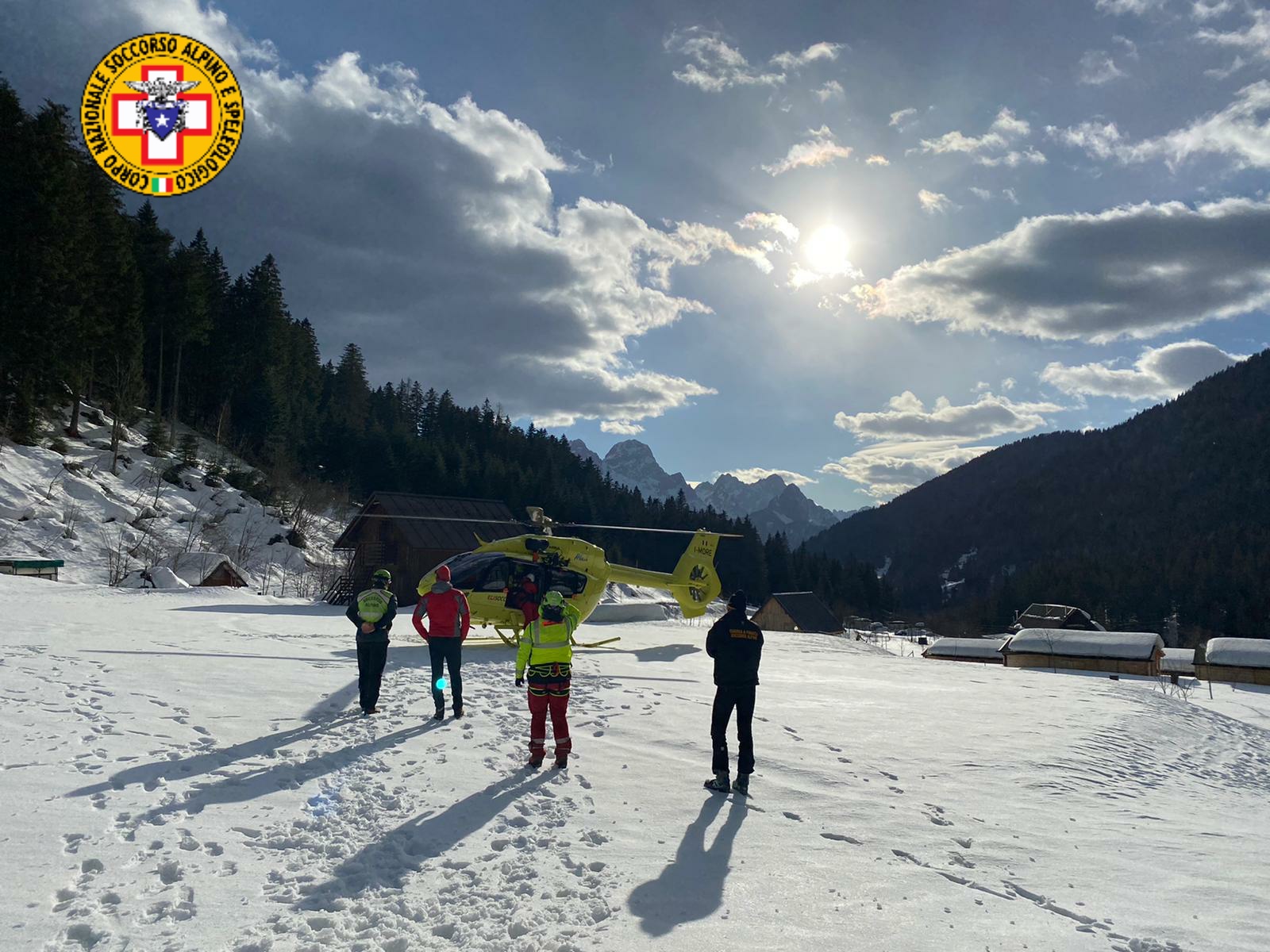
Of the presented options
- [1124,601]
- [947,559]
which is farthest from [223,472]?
[947,559]

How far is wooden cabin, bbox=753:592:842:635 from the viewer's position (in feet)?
195

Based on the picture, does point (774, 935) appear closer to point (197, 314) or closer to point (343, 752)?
point (343, 752)

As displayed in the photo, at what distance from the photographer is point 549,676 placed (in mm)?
8164

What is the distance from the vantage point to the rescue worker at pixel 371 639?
9.60 metres

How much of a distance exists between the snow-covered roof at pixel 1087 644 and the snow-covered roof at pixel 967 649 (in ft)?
25.8

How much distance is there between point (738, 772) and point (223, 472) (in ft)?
153

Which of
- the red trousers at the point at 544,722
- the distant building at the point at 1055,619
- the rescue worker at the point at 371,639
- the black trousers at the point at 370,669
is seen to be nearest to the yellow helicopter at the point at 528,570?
the rescue worker at the point at 371,639

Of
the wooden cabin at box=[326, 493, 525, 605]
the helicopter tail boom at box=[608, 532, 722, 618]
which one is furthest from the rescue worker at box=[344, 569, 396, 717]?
the wooden cabin at box=[326, 493, 525, 605]

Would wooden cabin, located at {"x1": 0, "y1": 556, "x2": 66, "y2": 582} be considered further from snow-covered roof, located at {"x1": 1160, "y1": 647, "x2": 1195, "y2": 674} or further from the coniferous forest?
snow-covered roof, located at {"x1": 1160, "y1": 647, "x2": 1195, "y2": 674}

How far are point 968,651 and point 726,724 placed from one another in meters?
55.4

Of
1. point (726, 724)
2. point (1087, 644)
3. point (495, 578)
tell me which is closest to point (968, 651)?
point (1087, 644)

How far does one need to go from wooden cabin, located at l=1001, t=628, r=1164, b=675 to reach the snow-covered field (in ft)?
118

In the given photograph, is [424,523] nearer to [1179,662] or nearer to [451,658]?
[451,658]

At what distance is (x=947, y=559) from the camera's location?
19688 centimetres
